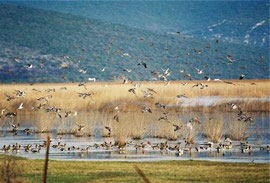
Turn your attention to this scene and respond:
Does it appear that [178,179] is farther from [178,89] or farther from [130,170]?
[178,89]

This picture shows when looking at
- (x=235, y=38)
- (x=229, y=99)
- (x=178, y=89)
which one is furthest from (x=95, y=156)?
(x=235, y=38)

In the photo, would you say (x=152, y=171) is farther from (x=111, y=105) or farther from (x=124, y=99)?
(x=124, y=99)

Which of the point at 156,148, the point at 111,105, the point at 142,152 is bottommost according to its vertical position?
the point at 142,152

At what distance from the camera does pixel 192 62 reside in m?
120

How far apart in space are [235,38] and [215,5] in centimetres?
2779

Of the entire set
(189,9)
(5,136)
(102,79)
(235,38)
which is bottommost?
(5,136)

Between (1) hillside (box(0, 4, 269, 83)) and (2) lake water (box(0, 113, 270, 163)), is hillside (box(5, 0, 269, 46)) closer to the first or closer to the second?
(1) hillside (box(0, 4, 269, 83))

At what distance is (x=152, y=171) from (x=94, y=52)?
10276 cm

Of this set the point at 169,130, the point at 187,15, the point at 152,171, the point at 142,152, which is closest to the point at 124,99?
the point at 169,130

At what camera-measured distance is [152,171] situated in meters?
20.7

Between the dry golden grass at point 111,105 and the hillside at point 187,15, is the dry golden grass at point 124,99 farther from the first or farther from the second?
the hillside at point 187,15

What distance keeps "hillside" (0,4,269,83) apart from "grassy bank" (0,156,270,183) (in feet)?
264

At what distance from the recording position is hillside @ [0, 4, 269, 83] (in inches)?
4395

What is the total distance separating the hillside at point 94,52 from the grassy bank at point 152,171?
80433 millimetres
